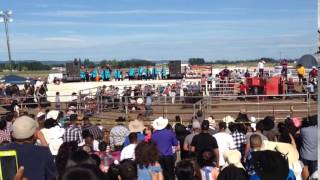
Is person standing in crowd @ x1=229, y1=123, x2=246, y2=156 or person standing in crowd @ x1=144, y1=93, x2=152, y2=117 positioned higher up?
person standing in crowd @ x1=229, y1=123, x2=246, y2=156

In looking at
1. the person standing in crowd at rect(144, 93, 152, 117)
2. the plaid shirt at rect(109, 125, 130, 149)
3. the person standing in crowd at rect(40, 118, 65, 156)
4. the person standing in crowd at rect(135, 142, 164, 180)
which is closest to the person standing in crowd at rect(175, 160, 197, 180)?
the person standing in crowd at rect(135, 142, 164, 180)

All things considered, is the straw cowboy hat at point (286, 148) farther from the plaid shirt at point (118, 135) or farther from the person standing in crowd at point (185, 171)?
the plaid shirt at point (118, 135)

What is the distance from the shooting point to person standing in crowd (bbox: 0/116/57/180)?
15.6 ft

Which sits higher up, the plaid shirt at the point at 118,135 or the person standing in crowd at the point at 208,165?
the person standing in crowd at the point at 208,165

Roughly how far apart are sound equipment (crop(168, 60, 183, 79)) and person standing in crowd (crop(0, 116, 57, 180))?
3714 centimetres

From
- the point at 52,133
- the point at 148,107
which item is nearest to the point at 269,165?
the point at 52,133

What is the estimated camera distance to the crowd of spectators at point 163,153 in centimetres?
482

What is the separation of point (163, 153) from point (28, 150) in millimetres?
5432

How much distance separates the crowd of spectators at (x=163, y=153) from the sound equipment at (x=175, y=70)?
95.1 feet

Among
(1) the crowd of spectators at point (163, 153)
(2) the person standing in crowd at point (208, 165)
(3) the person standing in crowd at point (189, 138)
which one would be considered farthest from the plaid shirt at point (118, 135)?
(2) the person standing in crowd at point (208, 165)

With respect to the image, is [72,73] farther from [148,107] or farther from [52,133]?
Answer: [52,133]

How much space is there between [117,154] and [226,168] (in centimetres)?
343

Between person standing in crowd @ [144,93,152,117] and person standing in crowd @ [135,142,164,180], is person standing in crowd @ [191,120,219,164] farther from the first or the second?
person standing in crowd @ [144,93,152,117]

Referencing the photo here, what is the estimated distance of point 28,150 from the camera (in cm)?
480
